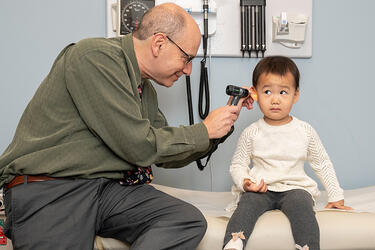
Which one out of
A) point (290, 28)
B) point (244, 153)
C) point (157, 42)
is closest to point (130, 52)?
point (157, 42)

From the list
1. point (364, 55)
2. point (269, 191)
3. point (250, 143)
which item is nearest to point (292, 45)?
point (364, 55)

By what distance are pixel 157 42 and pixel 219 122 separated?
0.35 meters

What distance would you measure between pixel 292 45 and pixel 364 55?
17.0 inches

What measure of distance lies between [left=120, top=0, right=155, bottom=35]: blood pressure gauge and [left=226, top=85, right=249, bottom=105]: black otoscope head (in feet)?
2.15

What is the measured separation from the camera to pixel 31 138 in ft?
4.46

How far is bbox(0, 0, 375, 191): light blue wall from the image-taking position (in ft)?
6.75

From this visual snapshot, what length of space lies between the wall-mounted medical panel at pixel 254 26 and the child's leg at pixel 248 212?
822 mm

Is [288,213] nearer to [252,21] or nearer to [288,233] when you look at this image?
[288,233]

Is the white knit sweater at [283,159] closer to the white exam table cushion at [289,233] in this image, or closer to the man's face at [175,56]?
the white exam table cushion at [289,233]

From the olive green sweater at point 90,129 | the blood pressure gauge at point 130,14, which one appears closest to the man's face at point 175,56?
the olive green sweater at point 90,129

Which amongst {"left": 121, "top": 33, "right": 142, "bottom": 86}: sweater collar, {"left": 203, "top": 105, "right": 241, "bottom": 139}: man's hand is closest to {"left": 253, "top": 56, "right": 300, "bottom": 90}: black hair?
{"left": 203, "top": 105, "right": 241, "bottom": 139}: man's hand

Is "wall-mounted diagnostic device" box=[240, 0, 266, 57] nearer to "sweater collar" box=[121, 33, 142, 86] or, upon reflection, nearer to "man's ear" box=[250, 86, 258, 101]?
"man's ear" box=[250, 86, 258, 101]

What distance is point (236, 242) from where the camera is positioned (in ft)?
4.38

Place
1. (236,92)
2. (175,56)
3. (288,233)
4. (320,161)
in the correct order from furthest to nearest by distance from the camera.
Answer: (320,161) < (236,92) < (175,56) < (288,233)
